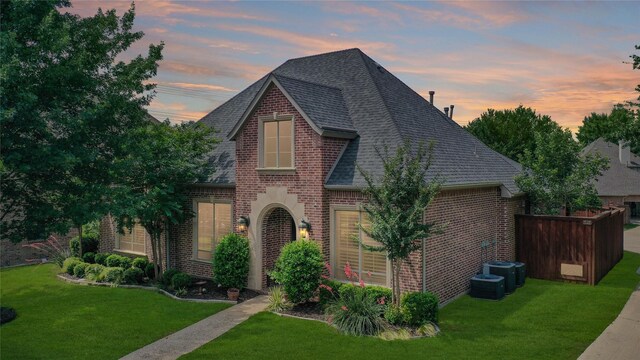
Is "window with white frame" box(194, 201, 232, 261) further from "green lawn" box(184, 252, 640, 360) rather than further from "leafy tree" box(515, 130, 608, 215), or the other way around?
"leafy tree" box(515, 130, 608, 215)

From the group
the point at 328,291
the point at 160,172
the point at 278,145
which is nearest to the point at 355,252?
the point at 328,291

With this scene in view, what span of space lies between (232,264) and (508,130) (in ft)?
133

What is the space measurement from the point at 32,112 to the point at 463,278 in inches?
585

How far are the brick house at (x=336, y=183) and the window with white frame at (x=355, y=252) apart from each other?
36 millimetres

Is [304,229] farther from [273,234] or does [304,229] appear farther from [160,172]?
[160,172]

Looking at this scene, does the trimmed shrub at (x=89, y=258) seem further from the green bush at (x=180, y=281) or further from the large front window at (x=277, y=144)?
the large front window at (x=277, y=144)

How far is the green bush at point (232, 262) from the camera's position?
1725 cm

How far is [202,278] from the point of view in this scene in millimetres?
20109

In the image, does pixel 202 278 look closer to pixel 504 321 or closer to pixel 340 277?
pixel 340 277

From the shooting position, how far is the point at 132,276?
20.0 m

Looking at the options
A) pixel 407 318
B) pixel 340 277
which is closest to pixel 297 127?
pixel 340 277

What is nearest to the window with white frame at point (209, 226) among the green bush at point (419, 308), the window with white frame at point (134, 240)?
the window with white frame at point (134, 240)

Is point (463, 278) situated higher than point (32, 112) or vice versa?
point (32, 112)

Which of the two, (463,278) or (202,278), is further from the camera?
(202,278)
